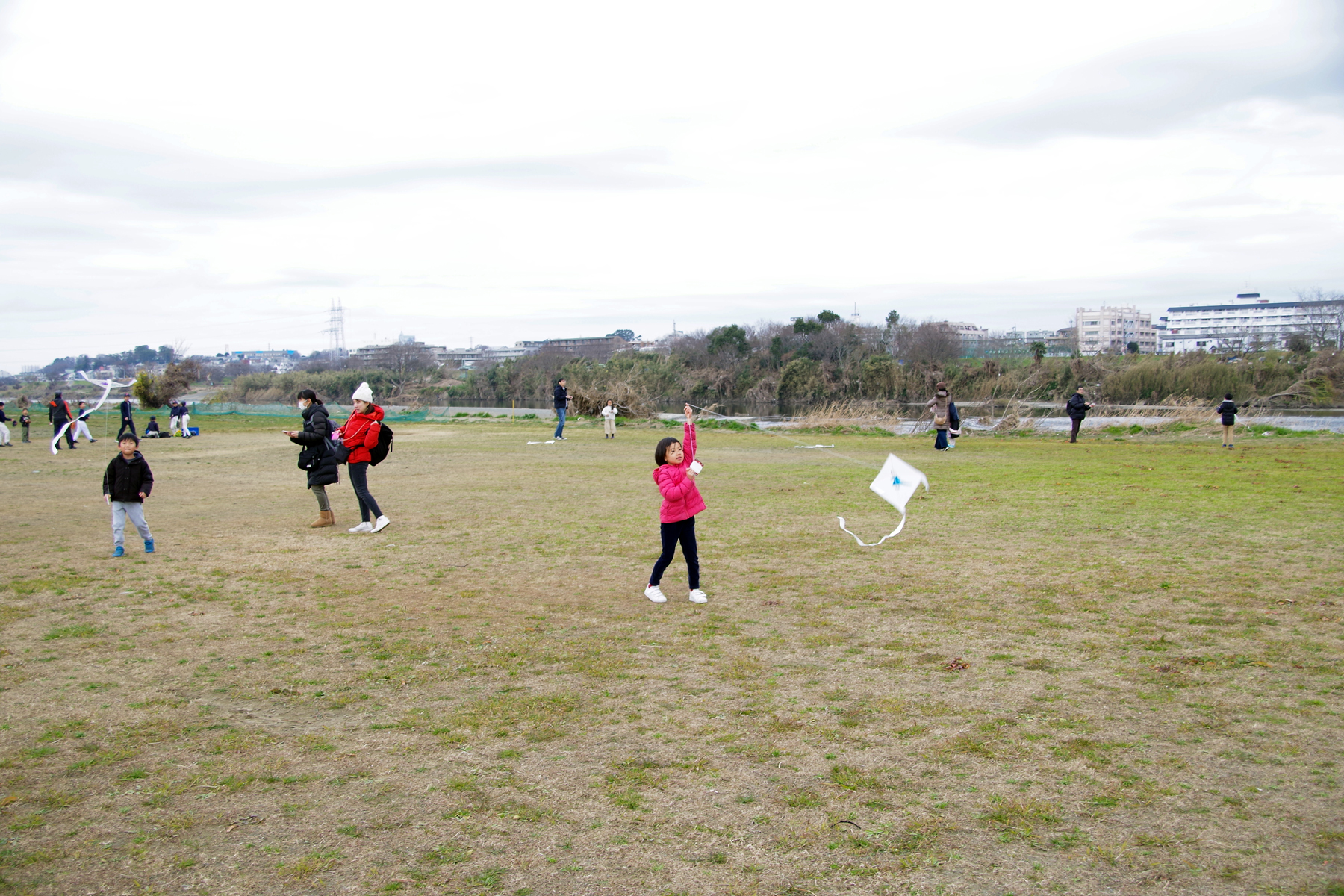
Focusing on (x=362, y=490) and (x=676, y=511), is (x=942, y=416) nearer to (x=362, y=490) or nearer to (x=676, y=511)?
(x=362, y=490)

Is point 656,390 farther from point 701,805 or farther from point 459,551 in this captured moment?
point 701,805

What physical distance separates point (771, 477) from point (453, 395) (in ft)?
206

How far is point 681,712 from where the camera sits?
533 cm

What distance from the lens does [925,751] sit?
184 inches

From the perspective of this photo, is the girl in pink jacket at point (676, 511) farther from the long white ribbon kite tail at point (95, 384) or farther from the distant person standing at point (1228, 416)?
the distant person standing at point (1228, 416)

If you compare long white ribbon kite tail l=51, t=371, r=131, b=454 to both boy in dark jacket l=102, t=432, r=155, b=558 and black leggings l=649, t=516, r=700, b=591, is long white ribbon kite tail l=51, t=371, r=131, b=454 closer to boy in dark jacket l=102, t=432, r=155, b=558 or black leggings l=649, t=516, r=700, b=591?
boy in dark jacket l=102, t=432, r=155, b=558

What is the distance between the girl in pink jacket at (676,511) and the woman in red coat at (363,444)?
497 centimetres

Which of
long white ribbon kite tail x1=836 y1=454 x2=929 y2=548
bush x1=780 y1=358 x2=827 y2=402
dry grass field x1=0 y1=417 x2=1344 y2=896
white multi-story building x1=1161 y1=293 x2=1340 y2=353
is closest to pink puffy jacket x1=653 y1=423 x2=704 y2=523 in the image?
dry grass field x1=0 y1=417 x2=1344 y2=896

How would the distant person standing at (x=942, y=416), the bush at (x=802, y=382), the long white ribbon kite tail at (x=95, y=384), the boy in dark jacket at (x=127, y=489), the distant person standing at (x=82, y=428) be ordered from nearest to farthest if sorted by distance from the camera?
the boy in dark jacket at (x=127, y=489)
the long white ribbon kite tail at (x=95, y=384)
the distant person standing at (x=942, y=416)
the distant person standing at (x=82, y=428)
the bush at (x=802, y=382)

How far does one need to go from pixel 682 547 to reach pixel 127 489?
667 cm

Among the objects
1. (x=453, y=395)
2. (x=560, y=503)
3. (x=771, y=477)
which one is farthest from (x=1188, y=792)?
(x=453, y=395)

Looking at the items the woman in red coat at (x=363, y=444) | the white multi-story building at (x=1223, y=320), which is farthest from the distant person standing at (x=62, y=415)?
the white multi-story building at (x=1223, y=320)

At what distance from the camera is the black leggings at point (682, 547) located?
26.3ft

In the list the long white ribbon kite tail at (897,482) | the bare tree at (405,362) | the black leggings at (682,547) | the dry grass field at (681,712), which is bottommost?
the dry grass field at (681,712)
